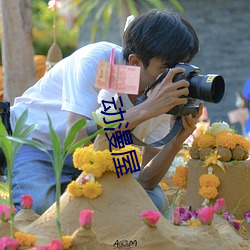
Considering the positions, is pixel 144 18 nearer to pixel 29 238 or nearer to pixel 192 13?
pixel 29 238

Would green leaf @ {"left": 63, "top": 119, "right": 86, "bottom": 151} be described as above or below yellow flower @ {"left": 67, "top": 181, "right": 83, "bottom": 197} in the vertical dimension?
above

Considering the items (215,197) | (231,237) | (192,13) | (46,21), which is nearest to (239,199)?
(215,197)

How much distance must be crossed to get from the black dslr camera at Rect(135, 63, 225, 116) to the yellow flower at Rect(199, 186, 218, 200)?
564 mm

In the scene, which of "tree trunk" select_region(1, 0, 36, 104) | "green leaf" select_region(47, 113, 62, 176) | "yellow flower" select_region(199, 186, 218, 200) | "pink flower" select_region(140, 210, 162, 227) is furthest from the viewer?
"tree trunk" select_region(1, 0, 36, 104)

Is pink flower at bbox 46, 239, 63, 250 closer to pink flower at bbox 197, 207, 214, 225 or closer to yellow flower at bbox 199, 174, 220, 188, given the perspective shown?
pink flower at bbox 197, 207, 214, 225

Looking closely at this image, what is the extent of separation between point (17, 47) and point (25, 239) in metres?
4.12

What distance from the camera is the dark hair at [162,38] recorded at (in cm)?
264

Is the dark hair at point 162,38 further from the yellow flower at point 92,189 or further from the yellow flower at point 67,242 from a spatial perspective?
the yellow flower at point 67,242

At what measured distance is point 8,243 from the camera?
192 cm

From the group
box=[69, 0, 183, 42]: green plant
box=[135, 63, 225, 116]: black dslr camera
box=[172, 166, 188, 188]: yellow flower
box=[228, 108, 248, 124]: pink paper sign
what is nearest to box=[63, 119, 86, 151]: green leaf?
box=[135, 63, 225, 116]: black dslr camera

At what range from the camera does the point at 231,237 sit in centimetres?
233

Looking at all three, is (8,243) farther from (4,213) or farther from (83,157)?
(83,157)

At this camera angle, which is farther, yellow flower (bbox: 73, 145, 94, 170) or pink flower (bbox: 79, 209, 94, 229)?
yellow flower (bbox: 73, 145, 94, 170)

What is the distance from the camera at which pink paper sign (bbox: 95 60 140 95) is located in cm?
215
